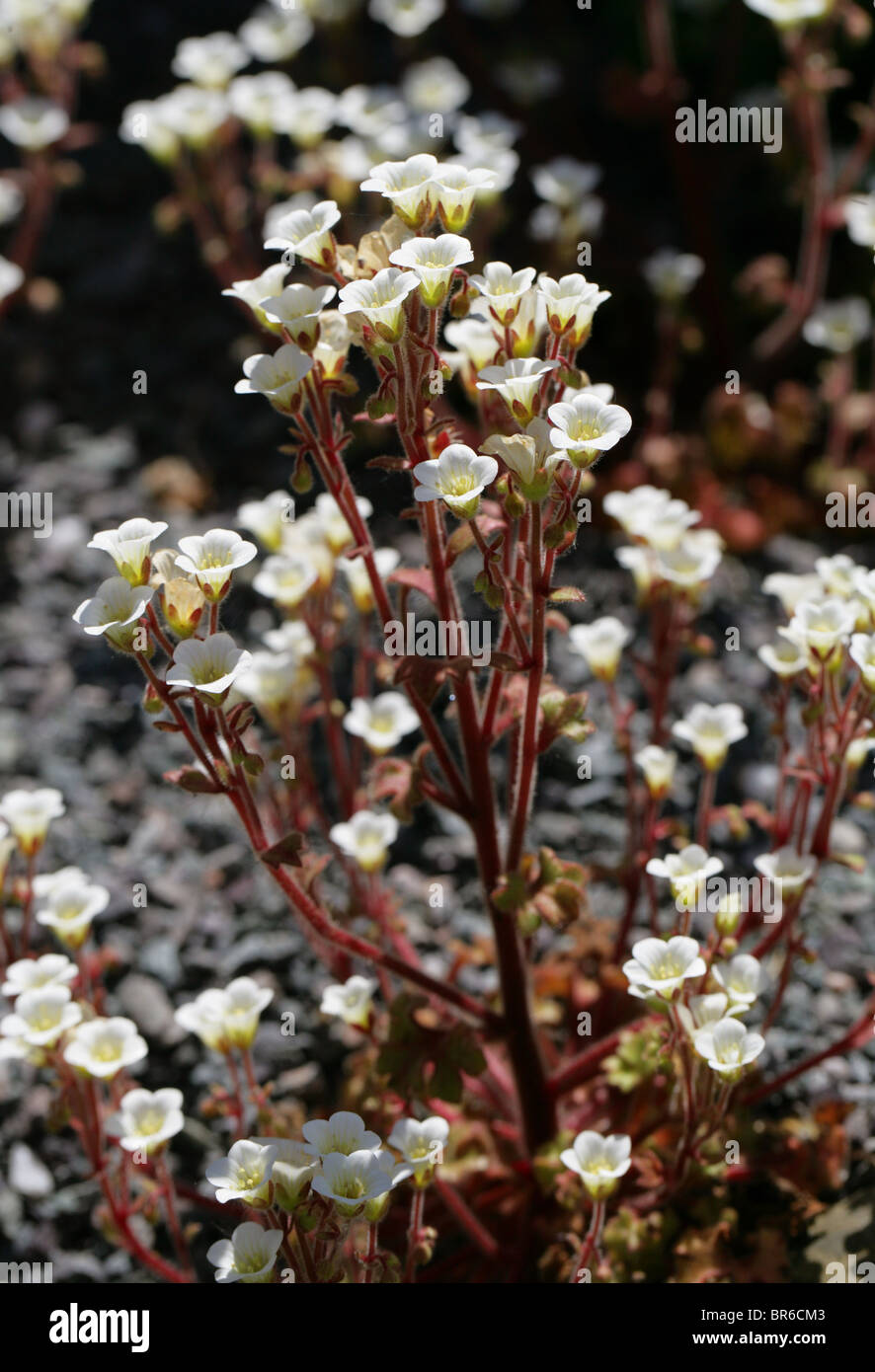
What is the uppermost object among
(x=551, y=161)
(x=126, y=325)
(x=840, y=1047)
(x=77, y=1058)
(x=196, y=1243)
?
(x=551, y=161)

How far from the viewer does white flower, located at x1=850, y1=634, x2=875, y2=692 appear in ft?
6.47

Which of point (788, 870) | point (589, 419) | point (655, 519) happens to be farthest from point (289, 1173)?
point (655, 519)

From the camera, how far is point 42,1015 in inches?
84.2

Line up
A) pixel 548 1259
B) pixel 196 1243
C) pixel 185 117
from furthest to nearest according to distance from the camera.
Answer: pixel 185 117
pixel 196 1243
pixel 548 1259

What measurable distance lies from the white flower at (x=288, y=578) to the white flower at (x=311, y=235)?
2.09 feet

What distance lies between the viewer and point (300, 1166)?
71.6 inches

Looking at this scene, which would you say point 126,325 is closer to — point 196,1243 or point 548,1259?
point 196,1243

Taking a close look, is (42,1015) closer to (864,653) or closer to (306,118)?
(864,653)

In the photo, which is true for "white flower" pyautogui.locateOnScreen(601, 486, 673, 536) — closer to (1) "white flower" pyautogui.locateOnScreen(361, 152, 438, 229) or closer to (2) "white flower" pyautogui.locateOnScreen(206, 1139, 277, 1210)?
(1) "white flower" pyautogui.locateOnScreen(361, 152, 438, 229)

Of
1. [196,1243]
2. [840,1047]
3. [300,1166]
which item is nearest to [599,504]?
[840,1047]

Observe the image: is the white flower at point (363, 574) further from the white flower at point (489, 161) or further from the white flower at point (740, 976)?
the white flower at point (740, 976)
